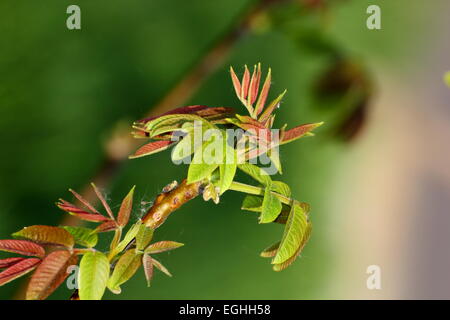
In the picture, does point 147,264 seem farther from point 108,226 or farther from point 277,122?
point 277,122

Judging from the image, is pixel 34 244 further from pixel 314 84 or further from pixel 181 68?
Answer: pixel 314 84

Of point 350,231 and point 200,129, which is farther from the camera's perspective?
point 350,231

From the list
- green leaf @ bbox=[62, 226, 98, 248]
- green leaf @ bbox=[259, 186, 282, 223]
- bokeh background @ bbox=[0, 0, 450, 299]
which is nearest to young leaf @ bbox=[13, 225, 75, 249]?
green leaf @ bbox=[62, 226, 98, 248]

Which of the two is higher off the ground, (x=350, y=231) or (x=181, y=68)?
(x=181, y=68)

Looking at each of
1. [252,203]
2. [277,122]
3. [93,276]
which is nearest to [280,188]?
[252,203]

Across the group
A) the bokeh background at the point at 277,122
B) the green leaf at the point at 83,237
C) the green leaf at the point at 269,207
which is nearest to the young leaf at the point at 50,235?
the green leaf at the point at 83,237
